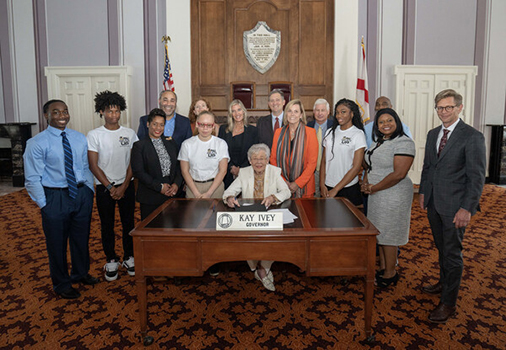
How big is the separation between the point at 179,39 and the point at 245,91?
1567mm

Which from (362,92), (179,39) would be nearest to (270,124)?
(362,92)

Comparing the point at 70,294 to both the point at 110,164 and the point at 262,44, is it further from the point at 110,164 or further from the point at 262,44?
the point at 262,44

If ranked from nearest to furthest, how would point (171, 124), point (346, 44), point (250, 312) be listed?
point (250, 312) < point (171, 124) < point (346, 44)

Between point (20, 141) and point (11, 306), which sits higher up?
point (20, 141)

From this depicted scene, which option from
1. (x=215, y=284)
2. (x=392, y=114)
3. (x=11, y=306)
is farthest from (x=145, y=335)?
(x=392, y=114)

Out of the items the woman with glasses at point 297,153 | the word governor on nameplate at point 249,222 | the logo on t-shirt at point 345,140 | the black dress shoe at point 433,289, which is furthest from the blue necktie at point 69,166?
the black dress shoe at point 433,289

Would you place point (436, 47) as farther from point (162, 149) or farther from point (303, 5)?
point (162, 149)

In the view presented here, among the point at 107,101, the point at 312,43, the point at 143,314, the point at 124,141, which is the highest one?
the point at 312,43

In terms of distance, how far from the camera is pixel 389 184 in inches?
107

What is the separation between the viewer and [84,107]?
724 cm

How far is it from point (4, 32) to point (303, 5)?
19.6 feet

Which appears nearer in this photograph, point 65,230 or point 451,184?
point 451,184

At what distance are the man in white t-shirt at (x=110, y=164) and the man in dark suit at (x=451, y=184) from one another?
239cm

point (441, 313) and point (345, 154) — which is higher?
point (345, 154)
